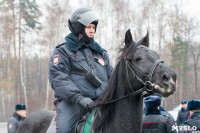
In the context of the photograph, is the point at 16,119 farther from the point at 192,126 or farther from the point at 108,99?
the point at 108,99

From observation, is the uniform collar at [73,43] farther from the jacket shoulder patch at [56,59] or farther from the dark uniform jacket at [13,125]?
the dark uniform jacket at [13,125]

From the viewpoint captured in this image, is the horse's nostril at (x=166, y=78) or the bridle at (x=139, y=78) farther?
the bridle at (x=139, y=78)

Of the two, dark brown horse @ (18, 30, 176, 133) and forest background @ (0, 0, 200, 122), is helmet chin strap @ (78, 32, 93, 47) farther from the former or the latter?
forest background @ (0, 0, 200, 122)

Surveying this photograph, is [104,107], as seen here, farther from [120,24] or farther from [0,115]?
[0,115]

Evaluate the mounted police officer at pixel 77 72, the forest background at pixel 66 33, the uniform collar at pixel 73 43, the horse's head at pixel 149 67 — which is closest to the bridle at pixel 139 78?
the horse's head at pixel 149 67

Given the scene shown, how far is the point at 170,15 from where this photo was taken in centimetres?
2953

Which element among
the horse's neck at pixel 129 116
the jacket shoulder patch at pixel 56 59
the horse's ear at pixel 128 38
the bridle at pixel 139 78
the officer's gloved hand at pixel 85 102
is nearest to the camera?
the bridle at pixel 139 78

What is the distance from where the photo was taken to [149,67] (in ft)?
9.96

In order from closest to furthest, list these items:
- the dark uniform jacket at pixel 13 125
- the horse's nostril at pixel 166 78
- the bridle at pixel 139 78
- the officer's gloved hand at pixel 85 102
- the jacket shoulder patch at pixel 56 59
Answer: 1. the horse's nostril at pixel 166 78
2. the bridle at pixel 139 78
3. the officer's gloved hand at pixel 85 102
4. the jacket shoulder patch at pixel 56 59
5. the dark uniform jacket at pixel 13 125

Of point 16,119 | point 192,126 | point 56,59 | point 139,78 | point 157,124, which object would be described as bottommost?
point 16,119

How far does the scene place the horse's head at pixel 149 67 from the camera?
285 cm

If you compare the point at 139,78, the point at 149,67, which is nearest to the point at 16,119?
the point at 139,78

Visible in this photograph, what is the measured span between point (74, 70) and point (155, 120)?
2.47 metres

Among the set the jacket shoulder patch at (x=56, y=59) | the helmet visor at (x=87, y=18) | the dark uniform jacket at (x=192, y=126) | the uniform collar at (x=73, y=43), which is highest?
the helmet visor at (x=87, y=18)
